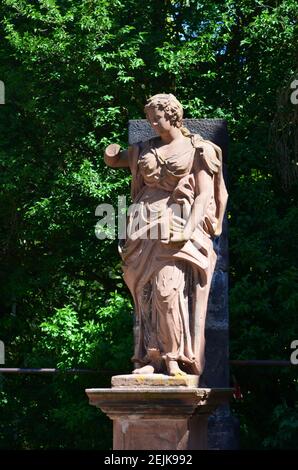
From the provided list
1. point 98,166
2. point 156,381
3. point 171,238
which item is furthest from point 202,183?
point 98,166

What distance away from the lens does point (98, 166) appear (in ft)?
35.8

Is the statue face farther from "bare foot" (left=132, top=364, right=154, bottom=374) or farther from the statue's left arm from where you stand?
"bare foot" (left=132, top=364, right=154, bottom=374)

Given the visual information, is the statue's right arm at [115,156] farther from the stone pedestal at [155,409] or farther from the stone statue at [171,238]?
the stone pedestal at [155,409]

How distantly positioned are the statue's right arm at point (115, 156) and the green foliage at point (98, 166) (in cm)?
269

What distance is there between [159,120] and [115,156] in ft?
1.44

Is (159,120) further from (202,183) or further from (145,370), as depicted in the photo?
(145,370)

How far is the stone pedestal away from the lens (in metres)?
6.43

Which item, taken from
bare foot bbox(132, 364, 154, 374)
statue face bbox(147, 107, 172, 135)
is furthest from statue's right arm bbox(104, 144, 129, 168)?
bare foot bbox(132, 364, 154, 374)

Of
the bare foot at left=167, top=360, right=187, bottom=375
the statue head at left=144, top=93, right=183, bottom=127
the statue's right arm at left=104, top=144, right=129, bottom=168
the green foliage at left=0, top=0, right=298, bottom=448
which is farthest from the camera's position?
the green foliage at left=0, top=0, right=298, bottom=448

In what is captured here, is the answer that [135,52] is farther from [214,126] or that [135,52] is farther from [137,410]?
[137,410]

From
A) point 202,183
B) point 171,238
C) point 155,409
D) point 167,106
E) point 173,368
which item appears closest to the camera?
→ point 155,409

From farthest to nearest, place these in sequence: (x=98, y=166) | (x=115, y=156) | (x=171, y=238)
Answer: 1. (x=98, y=166)
2. (x=115, y=156)
3. (x=171, y=238)

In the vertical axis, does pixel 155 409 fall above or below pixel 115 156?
below

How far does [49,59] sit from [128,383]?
210 inches
